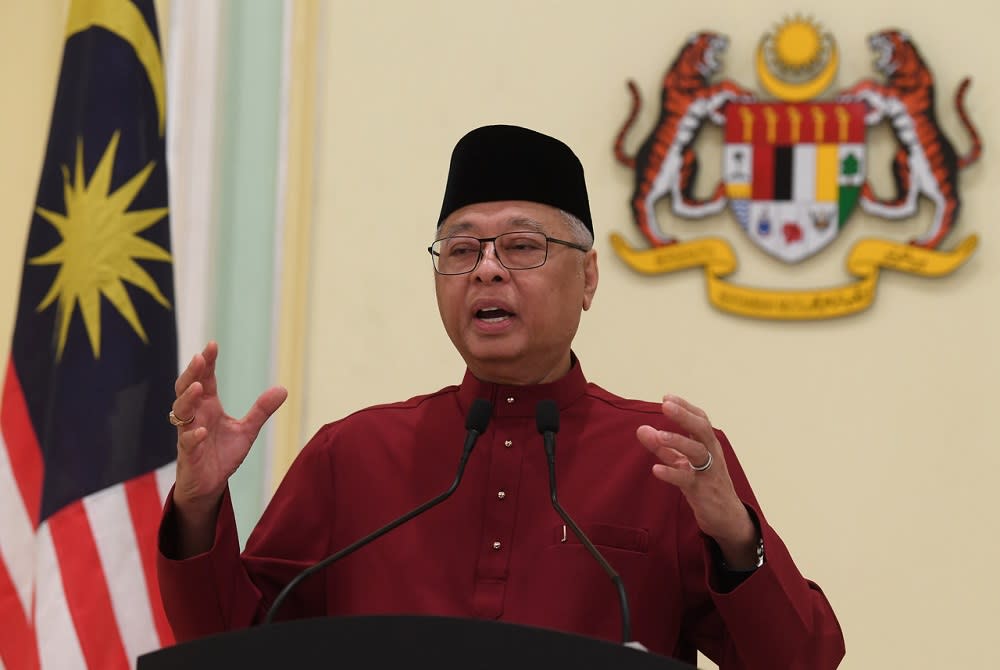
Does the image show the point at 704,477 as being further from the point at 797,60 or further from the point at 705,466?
the point at 797,60

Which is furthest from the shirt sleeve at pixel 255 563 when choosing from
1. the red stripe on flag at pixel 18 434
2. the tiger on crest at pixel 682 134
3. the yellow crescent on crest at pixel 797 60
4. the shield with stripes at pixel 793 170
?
the yellow crescent on crest at pixel 797 60

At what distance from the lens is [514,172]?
2.07m

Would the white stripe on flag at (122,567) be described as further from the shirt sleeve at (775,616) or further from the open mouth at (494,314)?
the shirt sleeve at (775,616)

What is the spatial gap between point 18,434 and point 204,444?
1252 mm

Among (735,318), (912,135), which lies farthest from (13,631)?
(912,135)

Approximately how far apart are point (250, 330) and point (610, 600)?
1.87 m

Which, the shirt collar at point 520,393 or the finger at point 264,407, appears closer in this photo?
the finger at point 264,407

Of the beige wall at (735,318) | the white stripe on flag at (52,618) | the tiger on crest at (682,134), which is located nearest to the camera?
the white stripe on flag at (52,618)

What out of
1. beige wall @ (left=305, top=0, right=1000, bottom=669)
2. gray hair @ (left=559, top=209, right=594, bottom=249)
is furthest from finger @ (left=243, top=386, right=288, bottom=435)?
beige wall @ (left=305, top=0, right=1000, bottom=669)

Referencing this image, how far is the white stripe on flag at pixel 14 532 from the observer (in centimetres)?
271

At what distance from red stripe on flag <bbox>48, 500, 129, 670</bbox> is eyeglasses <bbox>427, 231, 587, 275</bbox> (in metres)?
1.17

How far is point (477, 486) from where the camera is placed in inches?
78.2

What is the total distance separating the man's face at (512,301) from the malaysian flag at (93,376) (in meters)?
1.00

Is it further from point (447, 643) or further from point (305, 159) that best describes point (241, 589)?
point (305, 159)
